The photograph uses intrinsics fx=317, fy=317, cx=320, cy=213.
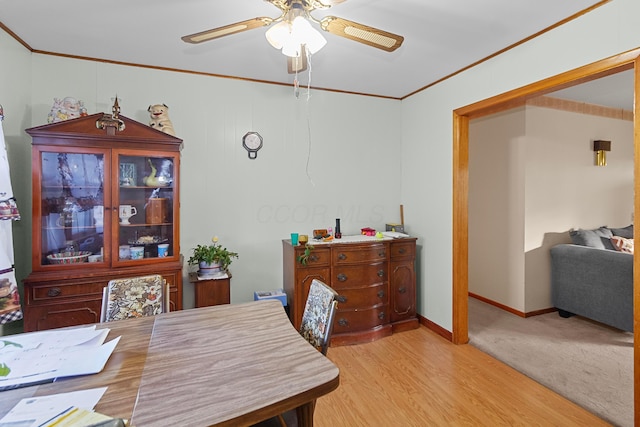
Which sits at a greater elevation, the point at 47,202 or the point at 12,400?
the point at 47,202

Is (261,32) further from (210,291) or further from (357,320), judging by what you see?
(357,320)

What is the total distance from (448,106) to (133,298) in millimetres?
2969

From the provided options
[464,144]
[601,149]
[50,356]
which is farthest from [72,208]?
[601,149]

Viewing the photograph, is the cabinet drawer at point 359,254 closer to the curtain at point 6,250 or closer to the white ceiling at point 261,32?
the white ceiling at point 261,32

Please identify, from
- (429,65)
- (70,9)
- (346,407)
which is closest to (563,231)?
(429,65)

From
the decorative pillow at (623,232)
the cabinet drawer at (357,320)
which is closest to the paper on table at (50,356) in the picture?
the cabinet drawer at (357,320)

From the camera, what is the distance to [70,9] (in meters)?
1.93

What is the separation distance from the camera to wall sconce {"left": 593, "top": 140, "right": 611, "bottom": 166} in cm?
393

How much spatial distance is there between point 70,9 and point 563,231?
196 inches

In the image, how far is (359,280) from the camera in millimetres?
2992

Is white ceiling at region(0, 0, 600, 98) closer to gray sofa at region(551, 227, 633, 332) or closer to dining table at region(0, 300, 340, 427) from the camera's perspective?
dining table at region(0, 300, 340, 427)

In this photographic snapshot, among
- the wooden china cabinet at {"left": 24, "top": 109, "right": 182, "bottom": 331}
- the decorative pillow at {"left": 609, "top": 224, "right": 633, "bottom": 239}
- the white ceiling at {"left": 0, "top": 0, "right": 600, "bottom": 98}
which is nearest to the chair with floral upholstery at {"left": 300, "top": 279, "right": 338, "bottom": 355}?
the wooden china cabinet at {"left": 24, "top": 109, "right": 182, "bottom": 331}

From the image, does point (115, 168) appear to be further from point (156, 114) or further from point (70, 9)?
point (70, 9)

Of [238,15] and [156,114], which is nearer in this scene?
[238,15]
